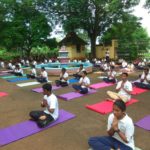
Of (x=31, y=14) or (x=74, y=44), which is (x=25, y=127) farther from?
(x=74, y=44)

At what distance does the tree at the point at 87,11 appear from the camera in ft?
72.4

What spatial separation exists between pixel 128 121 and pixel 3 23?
72.5 ft

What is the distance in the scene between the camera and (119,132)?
3.43m

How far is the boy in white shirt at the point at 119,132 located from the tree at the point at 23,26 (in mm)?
20091

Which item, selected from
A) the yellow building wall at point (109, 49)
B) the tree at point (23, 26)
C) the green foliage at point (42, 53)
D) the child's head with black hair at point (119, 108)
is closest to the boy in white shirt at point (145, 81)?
the child's head with black hair at point (119, 108)

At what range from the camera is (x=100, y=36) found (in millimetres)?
26453

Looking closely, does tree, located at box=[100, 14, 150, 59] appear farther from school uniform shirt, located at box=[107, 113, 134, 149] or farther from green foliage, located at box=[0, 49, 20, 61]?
school uniform shirt, located at box=[107, 113, 134, 149]

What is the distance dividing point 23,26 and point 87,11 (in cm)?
729

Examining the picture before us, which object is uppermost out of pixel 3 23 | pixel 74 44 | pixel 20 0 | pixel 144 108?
pixel 20 0

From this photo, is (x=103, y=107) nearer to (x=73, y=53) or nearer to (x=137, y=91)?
(x=137, y=91)

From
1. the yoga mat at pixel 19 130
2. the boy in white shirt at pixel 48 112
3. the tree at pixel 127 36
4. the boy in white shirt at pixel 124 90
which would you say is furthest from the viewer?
the tree at pixel 127 36

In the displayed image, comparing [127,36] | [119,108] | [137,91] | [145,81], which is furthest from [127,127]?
[127,36]

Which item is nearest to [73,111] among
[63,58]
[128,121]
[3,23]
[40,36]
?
[128,121]

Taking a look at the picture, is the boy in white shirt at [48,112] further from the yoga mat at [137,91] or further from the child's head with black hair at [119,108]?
the yoga mat at [137,91]
